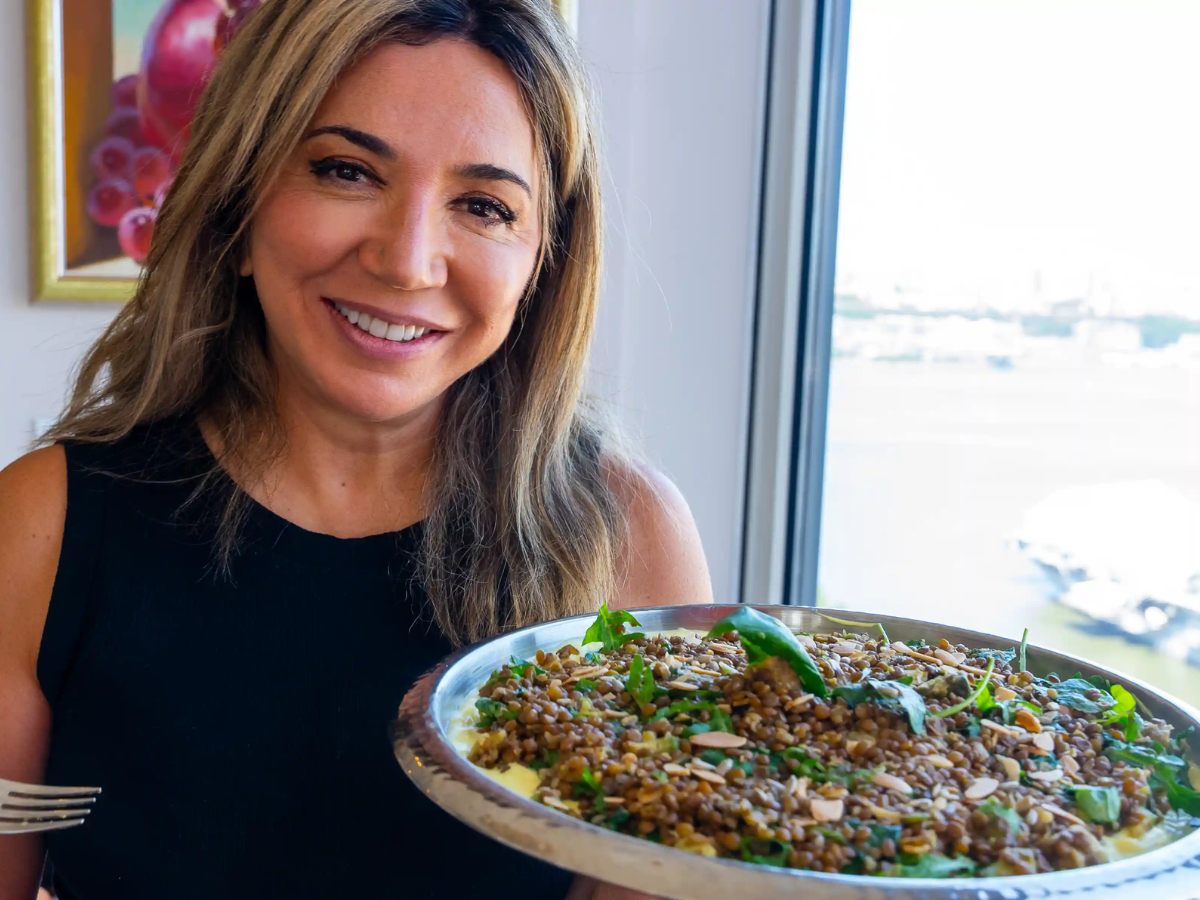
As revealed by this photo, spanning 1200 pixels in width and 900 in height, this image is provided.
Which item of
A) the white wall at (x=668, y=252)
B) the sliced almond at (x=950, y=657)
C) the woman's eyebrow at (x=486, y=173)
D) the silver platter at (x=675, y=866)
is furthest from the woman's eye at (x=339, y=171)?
the white wall at (x=668, y=252)

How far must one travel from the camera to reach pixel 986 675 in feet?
2.95

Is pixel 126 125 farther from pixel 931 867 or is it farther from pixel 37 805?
pixel 931 867

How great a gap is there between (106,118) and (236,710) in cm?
192

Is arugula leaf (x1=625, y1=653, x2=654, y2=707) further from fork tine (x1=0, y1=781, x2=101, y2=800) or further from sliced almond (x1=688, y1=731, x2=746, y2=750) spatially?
fork tine (x1=0, y1=781, x2=101, y2=800)

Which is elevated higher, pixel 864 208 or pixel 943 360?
pixel 864 208

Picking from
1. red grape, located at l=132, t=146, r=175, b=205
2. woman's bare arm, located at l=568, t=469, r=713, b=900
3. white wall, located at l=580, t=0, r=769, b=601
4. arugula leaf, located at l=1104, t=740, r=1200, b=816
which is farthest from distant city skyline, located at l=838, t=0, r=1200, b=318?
red grape, located at l=132, t=146, r=175, b=205

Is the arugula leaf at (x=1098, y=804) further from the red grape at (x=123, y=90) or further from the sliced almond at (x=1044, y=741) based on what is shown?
the red grape at (x=123, y=90)

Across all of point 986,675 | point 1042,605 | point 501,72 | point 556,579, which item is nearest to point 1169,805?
point 986,675

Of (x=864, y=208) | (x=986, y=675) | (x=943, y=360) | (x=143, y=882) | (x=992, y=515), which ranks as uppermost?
(x=864, y=208)

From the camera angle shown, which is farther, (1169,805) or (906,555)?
(906,555)

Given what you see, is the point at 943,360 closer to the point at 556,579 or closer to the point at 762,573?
the point at 762,573

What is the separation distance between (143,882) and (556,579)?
61 centimetres

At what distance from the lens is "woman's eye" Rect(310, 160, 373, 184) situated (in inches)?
51.8

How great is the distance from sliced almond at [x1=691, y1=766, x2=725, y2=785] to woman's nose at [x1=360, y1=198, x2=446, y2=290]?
2.32ft
